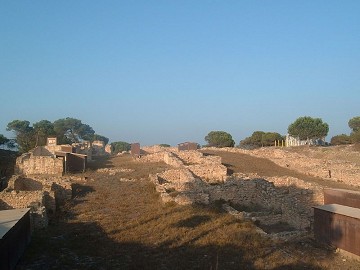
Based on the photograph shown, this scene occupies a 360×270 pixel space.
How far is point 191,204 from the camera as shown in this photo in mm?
15719

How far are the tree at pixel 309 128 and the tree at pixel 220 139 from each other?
1197cm

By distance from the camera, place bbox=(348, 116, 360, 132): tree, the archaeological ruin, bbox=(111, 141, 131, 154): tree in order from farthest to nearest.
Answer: bbox=(111, 141, 131, 154): tree
bbox=(348, 116, 360, 132): tree
the archaeological ruin

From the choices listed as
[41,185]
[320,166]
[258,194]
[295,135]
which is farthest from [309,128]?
[41,185]

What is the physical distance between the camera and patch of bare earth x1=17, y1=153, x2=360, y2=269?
356 inches

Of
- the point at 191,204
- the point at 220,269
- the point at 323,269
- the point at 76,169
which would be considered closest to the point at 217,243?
the point at 220,269

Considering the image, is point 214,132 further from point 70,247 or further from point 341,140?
point 70,247

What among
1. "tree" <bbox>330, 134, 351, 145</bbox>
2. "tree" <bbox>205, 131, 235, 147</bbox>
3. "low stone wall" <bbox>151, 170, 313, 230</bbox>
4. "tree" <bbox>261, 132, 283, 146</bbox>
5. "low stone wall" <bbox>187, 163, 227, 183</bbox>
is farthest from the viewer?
"tree" <bbox>261, 132, 283, 146</bbox>

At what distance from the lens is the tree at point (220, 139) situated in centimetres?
6781

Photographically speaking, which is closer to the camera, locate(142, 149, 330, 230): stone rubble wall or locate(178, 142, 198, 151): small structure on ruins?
locate(142, 149, 330, 230): stone rubble wall

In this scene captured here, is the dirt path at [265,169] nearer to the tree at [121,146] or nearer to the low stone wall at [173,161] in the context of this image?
the low stone wall at [173,161]

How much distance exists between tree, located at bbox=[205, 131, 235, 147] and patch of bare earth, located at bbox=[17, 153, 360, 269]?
52.2 meters

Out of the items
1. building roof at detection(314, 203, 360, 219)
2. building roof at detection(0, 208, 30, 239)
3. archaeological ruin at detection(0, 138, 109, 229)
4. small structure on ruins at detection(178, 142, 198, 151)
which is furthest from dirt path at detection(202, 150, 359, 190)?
building roof at detection(0, 208, 30, 239)

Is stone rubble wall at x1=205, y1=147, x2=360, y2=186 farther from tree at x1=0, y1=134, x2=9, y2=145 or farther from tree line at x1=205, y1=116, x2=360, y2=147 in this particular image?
tree at x1=0, y1=134, x2=9, y2=145

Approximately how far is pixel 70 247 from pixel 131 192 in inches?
324
